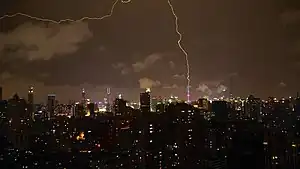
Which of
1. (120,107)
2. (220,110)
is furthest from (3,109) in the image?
(220,110)

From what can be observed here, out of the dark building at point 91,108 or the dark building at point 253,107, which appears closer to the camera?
the dark building at point 91,108

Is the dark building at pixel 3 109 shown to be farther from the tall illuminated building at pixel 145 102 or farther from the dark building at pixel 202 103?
the dark building at pixel 202 103

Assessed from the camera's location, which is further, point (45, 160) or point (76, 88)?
point (76, 88)

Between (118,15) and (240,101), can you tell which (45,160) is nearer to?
(118,15)

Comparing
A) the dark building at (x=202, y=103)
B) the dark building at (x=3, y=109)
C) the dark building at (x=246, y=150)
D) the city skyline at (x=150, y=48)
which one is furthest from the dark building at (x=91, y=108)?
the dark building at (x=246, y=150)

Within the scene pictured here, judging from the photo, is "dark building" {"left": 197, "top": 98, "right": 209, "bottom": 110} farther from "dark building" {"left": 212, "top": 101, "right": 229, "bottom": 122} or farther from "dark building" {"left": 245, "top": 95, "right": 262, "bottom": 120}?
"dark building" {"left": 245, "top": 95, "right": 262, "bottom": 120}

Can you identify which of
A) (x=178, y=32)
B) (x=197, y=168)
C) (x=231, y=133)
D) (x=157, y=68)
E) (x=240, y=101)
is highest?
(x=178, y=32)

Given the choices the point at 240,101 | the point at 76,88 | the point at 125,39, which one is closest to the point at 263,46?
the point at 240,101

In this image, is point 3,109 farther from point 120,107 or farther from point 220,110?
point 220,110
